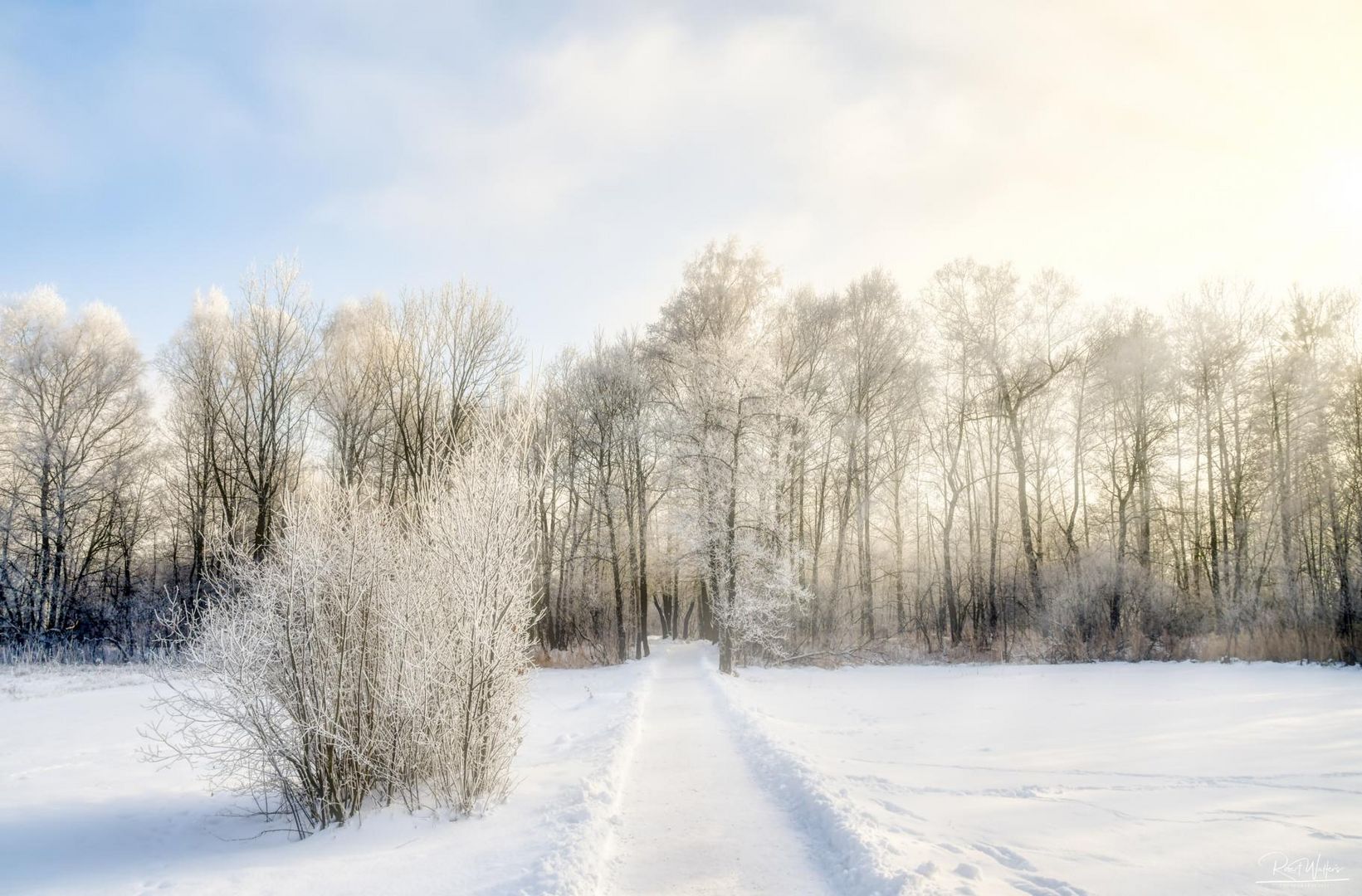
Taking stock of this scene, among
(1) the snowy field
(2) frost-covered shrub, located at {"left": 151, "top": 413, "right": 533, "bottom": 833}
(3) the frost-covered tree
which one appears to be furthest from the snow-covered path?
(3) the frost-covered tree

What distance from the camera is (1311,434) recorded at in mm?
23438

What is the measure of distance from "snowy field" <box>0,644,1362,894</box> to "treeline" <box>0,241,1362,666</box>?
370 inches

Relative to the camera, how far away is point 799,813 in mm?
6445

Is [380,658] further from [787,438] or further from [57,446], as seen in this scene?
[57,446]

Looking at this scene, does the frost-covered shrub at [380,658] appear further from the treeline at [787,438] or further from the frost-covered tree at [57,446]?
the frost-covered tree at [57,446]

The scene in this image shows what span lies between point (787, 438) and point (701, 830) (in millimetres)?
15168

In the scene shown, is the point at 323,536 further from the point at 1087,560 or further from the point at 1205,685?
the point at 1087,560

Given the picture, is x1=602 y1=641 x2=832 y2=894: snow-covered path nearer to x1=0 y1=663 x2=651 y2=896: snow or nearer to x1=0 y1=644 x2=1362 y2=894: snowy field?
x1=0 y1=644 x2=1362 y2=894: snowy field

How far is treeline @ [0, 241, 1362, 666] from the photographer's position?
2123cm

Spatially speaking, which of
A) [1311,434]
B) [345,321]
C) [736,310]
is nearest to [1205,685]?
[1311,434]

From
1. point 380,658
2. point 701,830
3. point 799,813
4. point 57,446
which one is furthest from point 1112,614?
point 57,446

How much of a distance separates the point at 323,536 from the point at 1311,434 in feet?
98.8

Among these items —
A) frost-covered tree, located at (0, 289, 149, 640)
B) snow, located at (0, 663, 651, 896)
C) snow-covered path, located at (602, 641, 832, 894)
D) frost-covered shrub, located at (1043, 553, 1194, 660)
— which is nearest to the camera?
snow-covered path, located at (602, 641, 832, 894)

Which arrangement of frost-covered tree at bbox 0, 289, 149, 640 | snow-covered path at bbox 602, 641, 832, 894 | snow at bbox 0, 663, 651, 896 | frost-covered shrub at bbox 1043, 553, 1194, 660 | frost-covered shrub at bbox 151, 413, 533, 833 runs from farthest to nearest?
frost-covered tree at bbox 0, 289, 149, 640, frost-covered shrub at bbox 1043, 553, 1194, 660, frost-covered shrub at bbox 151, 413, 533, 833, snow at bbox 0, 663, 651, 896, snow-covered path at bbox 602, 641, 832, 894
